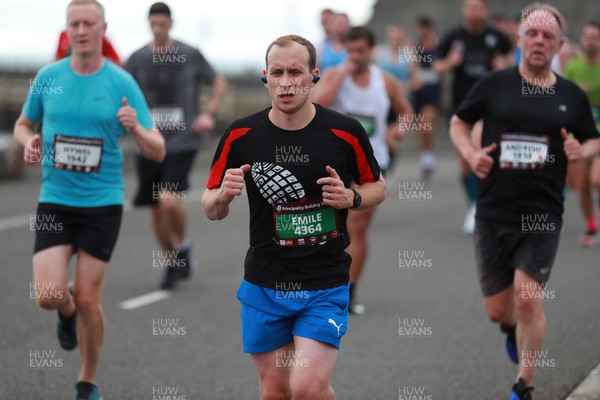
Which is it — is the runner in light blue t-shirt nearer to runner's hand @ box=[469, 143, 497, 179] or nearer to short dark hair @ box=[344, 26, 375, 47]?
runner's hand @ box=[469, 143, 497, 179]

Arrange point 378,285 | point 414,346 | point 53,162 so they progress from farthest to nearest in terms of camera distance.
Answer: point 378,285 < point 414,346 < point 53,162

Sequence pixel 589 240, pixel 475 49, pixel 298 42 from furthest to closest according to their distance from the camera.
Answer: pixel 475 49 < pixel 589 240 < pixel 298 42

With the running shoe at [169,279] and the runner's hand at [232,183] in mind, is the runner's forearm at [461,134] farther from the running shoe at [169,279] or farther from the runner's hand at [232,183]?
the running shoe at [169,279]

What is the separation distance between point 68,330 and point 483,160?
2581mm

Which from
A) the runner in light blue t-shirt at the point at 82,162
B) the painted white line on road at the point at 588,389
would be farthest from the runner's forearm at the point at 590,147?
the runner in light blue t-shirt at the point at 82,162

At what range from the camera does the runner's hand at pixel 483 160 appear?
625cm

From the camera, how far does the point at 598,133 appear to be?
6379mm

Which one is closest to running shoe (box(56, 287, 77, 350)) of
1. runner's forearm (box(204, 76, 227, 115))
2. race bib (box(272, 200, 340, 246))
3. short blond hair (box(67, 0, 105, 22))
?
short blond hair (box(67, 0, 105, 22))

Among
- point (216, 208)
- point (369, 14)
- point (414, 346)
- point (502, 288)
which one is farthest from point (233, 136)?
point (369, 14)

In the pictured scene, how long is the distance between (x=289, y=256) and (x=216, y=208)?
379mm

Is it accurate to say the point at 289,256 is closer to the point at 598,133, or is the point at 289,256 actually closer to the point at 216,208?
the point at 216,208

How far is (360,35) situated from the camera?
338 inches

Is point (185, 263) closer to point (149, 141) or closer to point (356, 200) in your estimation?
point (149, 141)

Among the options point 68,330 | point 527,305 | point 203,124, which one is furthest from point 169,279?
point 527,305
